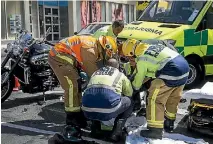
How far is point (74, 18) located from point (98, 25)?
13.7 metres

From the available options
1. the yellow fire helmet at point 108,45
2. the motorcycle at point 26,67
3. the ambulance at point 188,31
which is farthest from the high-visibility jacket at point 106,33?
the yellow fire helmet at point 108,45

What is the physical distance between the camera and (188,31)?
25.7ft

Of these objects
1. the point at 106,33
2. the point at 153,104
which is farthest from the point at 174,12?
the point at 153,104

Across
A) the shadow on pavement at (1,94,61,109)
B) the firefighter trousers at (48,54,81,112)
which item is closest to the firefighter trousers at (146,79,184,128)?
the firefighter trousers at (48,54,81,112)

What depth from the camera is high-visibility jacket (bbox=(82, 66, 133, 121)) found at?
14.6 ft

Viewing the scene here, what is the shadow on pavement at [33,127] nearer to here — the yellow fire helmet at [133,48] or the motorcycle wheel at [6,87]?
the motorcycle wheel at [6,87]

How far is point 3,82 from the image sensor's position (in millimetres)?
6758

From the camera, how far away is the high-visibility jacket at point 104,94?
445cm

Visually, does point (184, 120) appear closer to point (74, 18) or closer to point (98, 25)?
point (98, 25)

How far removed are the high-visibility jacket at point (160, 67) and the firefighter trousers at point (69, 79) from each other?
857 mm

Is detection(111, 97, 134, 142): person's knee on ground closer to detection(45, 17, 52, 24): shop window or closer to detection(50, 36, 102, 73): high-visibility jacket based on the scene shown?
detection(50, 36, 102, 73): high-visibility jacket

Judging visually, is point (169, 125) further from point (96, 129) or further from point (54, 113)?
point (54, 113)

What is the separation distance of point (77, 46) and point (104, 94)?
97 cm

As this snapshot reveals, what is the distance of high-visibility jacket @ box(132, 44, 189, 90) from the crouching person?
214mm
